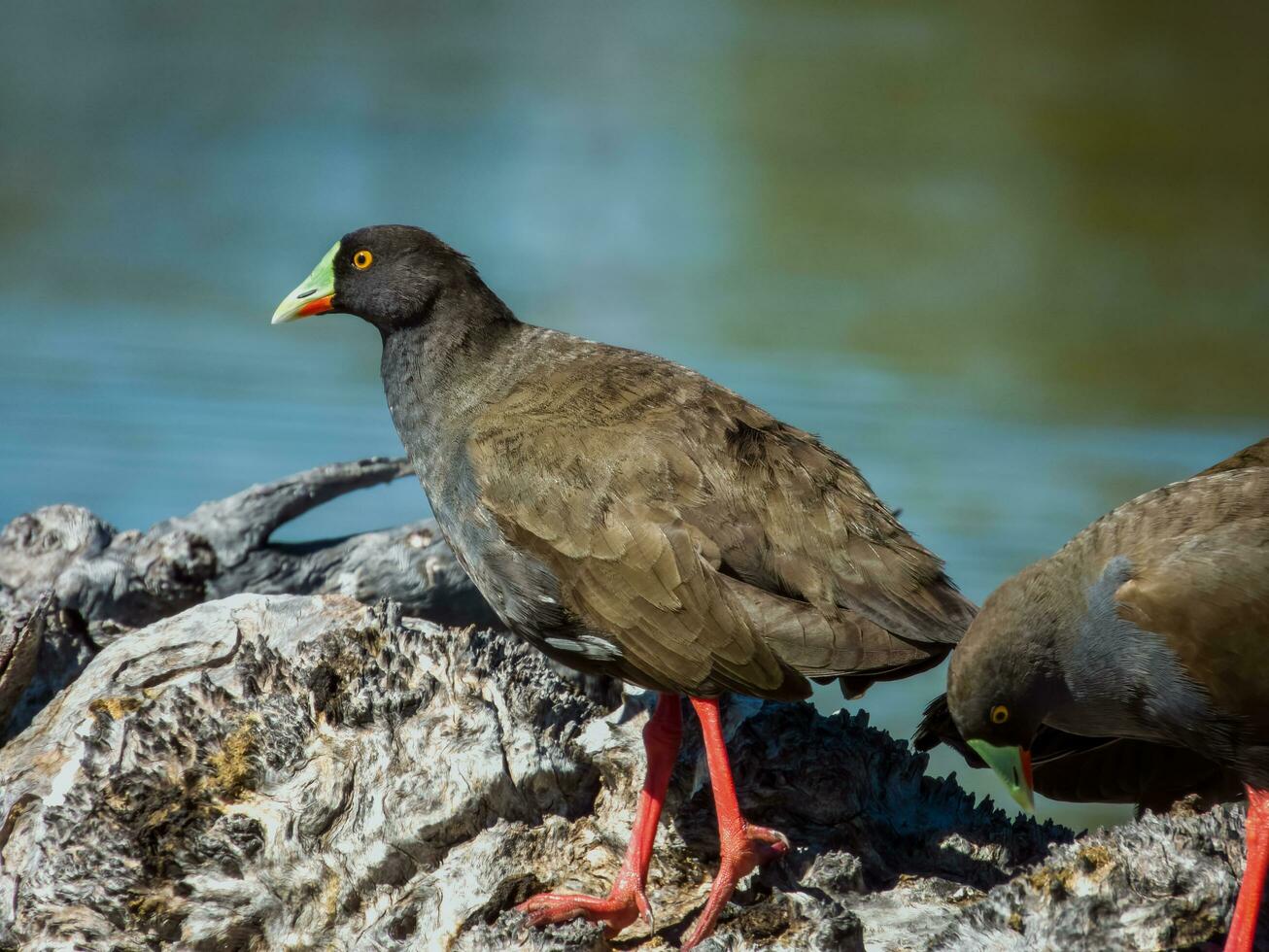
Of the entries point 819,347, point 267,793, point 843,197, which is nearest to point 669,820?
point 267,793

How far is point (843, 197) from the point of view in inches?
518

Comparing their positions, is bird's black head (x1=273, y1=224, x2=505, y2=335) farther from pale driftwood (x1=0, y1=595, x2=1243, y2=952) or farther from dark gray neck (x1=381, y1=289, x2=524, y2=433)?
pale driftwood (x1=0, y1=595, x2=1243, y2=952)

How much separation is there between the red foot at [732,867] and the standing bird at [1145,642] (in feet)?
1.78

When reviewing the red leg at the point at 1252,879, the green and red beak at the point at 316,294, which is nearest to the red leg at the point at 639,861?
the red leg at the point at 1252,879

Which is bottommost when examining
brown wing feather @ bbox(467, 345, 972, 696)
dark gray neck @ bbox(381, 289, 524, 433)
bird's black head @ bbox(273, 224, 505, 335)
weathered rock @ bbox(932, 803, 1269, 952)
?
weathered rock @ bbox(932, 803, 1269, 952)

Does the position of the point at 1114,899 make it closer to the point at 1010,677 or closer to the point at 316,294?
the point at 1010,677

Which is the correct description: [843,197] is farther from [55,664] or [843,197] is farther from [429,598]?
[55,664]

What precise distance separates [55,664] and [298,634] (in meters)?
1.02

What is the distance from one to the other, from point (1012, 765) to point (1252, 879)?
62 centimetres

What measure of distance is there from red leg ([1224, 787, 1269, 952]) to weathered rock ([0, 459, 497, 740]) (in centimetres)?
252

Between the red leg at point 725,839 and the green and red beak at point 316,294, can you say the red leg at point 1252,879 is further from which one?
the green and red beak at point 316,294

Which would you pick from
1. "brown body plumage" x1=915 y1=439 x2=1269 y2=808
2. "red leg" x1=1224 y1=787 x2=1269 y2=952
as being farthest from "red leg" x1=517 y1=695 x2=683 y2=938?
"red leg" x1=1224 y1=787 x2=1269 y2=952

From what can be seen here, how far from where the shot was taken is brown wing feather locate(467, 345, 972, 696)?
11.0 feet

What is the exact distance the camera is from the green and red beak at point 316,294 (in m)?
4.50
